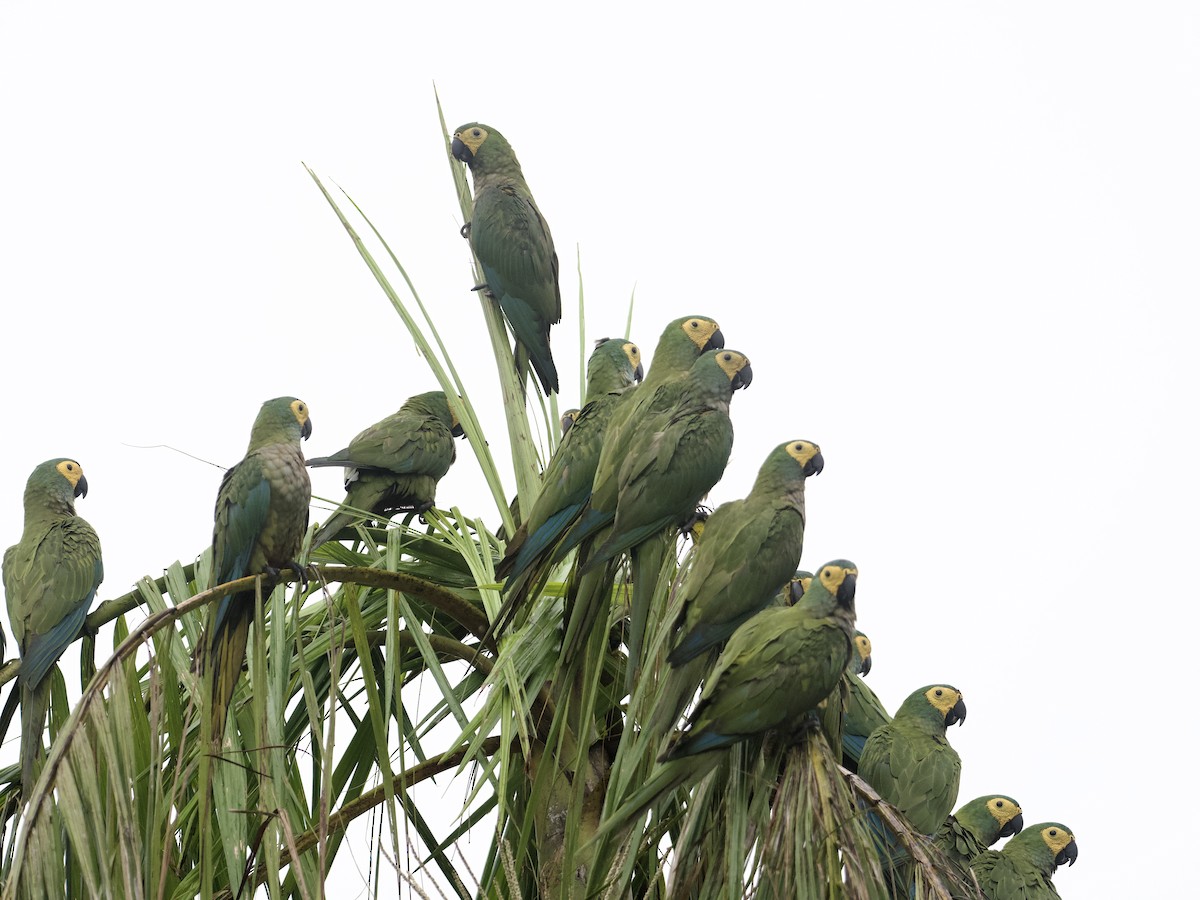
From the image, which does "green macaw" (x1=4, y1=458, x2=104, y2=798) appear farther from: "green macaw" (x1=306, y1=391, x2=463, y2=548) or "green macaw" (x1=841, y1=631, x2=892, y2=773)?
"green macaw" (x1=841, y1=631, x2=892, y2=773)

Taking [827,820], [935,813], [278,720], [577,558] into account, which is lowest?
[935,813]

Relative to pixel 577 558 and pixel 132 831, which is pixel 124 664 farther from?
pixel 577 558

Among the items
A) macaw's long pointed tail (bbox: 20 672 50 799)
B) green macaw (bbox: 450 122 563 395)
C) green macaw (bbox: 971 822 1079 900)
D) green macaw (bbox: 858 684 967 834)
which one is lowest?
green macaw (bbox: 971 822 1079 900)

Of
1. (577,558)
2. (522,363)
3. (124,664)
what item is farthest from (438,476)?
(124,664)

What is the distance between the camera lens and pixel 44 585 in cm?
404

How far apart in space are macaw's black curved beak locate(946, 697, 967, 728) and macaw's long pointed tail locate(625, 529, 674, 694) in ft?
6.10

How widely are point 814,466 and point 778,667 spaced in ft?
2.44

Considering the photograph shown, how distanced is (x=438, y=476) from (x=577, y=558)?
2.29 m

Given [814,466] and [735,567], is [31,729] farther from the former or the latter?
[814,466]

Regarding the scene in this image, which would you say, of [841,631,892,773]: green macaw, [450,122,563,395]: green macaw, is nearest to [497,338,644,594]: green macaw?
[450,122,563,395]: green macaw

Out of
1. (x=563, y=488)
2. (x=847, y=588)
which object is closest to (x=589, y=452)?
(x=563, y=488)

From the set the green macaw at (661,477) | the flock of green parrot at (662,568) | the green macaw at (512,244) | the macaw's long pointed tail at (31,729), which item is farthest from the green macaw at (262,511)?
the green macaw at (512,244)

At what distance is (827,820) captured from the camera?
2.47 meters

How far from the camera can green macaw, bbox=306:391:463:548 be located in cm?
549
